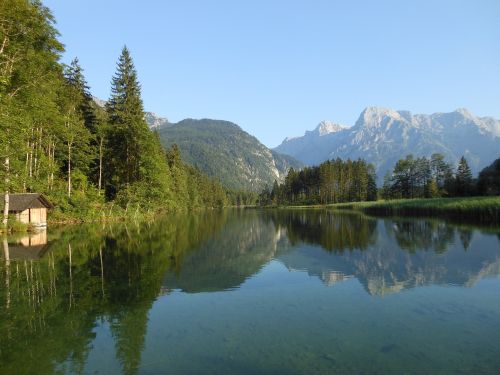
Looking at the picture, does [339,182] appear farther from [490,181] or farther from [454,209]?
[454,209]

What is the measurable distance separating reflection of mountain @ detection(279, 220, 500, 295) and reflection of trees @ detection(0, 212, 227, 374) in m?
8.59

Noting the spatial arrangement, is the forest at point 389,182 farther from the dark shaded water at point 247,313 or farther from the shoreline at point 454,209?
the dark shaded water at point 247,313

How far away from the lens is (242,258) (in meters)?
23.7

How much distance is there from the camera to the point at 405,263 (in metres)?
20.4

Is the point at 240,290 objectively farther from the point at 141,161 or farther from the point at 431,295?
the point at 141,161

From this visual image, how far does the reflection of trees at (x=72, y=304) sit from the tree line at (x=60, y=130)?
11256 mm

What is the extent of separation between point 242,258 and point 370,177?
117 meters

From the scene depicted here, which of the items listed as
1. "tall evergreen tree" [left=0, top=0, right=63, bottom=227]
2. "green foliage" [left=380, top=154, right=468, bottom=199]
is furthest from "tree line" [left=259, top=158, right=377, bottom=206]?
"tall evergreen tree" [left=0, top=0, right=63, bottom=227]

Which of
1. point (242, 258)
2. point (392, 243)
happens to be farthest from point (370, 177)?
point (242, 258)

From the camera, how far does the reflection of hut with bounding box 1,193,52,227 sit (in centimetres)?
3506

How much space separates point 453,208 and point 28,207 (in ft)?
200

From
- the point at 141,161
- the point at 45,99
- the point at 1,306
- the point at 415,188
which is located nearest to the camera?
the point at 1,306

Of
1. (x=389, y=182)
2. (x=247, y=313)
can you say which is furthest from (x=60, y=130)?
(x=389, y=182)

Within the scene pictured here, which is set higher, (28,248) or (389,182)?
(389,182)
